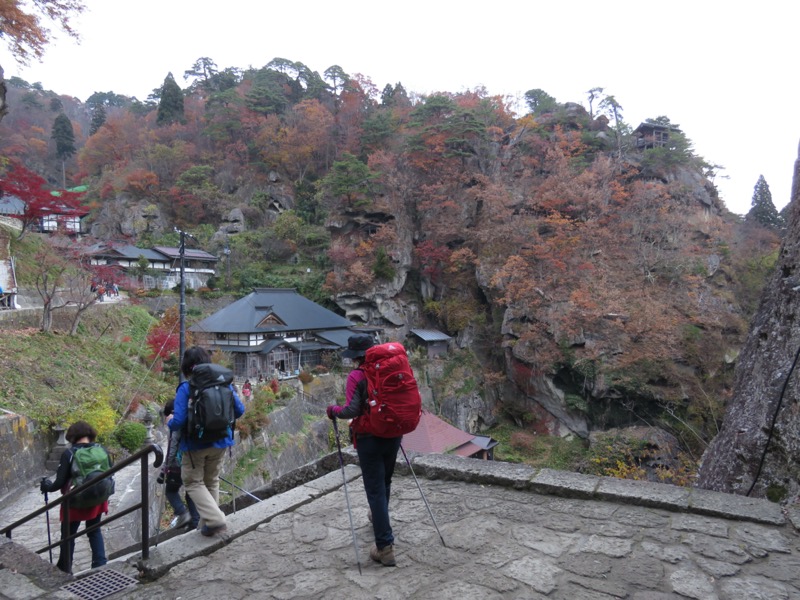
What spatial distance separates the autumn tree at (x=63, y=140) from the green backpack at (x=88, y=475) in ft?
154

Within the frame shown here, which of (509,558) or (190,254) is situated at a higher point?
(190,254)

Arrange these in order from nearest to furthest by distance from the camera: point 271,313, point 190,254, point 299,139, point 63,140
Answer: point 271,313 < point 190,254 < point 299,139 < point 63,140

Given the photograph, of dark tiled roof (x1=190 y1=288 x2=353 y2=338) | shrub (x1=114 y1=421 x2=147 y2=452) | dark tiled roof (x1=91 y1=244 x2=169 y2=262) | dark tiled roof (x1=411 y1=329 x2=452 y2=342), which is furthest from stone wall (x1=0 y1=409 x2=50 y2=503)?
dark tiled roof (x1=91 y1=244 x2=169 y2=262)

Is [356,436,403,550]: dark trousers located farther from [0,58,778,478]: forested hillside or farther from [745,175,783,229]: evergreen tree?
[745,175,783,229]: evergreen tree

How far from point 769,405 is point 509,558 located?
3214 millimetres

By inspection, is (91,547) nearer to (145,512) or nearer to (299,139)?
(145,512)

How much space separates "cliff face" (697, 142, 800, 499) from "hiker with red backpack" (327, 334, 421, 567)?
11.6 ft

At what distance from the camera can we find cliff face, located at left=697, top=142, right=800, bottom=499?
13.4 ft

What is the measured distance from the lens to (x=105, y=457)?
3965mm

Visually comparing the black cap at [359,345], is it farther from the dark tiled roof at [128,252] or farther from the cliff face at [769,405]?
the dark tiled roof at [128,252]

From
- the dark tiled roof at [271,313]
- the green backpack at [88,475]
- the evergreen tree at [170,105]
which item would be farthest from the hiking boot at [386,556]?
the evergreen tree at [170,105]

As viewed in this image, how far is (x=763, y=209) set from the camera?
1152 inches

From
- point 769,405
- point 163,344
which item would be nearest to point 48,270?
point 163,344

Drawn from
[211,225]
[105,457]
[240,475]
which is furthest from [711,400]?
[211,225]
